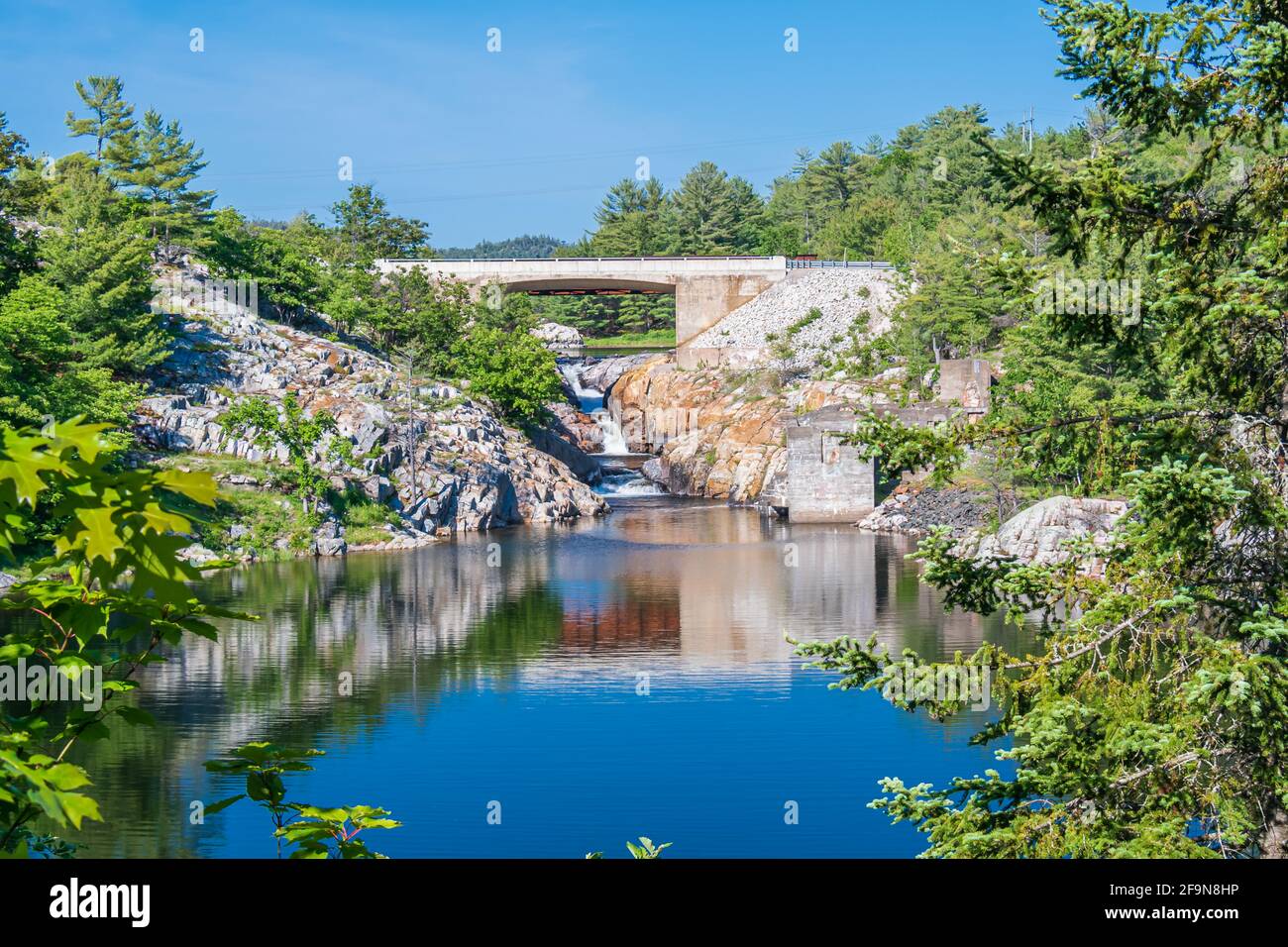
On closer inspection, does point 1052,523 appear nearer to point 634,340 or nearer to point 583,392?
point 583,392

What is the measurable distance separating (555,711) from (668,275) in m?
64.0

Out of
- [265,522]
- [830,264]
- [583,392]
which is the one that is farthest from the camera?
[830,264]

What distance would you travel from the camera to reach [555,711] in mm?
30375

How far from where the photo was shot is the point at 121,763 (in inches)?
1049

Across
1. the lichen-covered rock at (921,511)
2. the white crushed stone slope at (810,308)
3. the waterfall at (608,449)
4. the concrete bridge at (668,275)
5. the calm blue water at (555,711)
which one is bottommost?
the calm blue water at (555,711)

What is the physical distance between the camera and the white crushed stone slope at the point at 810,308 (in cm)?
8150

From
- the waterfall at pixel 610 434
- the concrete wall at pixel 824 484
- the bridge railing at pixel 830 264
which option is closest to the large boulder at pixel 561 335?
the waterfall at pixel 610 434

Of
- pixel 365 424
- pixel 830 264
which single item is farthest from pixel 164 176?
pixel 830 264

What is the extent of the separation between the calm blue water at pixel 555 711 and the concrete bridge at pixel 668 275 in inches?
1580

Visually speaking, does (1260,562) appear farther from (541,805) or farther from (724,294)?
(724,294)

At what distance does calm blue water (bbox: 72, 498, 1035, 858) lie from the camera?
74.7 feet

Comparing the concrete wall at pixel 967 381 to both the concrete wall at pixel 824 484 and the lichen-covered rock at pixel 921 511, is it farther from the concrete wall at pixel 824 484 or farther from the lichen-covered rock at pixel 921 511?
the concrete wall at pixel 824 484

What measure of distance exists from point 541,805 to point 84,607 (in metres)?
19.0

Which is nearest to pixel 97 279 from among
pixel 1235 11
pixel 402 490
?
pixel 402 490
